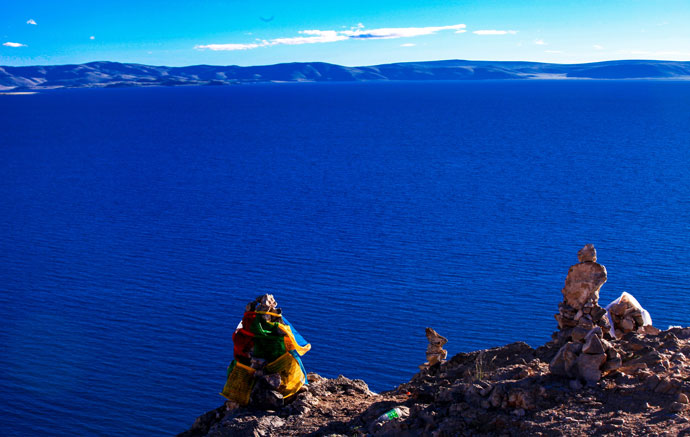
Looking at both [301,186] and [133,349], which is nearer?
[133,349]

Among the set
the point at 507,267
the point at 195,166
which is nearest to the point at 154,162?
the point at 195,166

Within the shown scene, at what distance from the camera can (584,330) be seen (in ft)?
47.2

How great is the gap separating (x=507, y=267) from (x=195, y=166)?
6570cm

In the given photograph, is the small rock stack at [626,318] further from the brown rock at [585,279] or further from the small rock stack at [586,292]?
the brown rock at [585,279]

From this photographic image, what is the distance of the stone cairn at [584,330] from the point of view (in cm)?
1329

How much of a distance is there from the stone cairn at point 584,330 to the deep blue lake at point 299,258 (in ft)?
58.6

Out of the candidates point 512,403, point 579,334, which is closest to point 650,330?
point 579,334

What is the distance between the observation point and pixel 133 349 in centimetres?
3794

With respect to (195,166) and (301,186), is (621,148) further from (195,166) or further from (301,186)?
(195,166)

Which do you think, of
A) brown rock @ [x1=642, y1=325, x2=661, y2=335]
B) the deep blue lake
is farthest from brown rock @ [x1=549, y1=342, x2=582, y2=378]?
the deep blue lake

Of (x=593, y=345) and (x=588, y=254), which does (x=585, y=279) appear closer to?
(x=588, y=254)

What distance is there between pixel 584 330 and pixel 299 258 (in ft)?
126

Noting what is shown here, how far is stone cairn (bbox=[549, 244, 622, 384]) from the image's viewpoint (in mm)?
13289

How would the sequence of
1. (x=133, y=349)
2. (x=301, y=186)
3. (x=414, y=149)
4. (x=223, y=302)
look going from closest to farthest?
(x=133, y=349) → (x=223, y=302) → (x=301, y=186) → (x=414, y=149)
